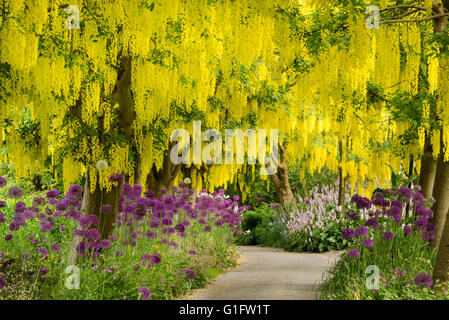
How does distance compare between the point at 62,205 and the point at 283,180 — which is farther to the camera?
the point at 283,180

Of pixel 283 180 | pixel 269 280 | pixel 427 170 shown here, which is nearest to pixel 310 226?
pixel 283 180

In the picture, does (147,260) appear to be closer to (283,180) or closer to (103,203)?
(103,203)

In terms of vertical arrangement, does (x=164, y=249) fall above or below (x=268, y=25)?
below

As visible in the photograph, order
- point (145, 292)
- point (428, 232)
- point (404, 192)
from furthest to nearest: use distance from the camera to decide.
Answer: point (404, 192), point (428, 232), point (145, 292)

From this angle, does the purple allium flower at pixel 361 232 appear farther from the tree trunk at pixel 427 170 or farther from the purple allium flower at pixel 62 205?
the purple allium flower at pixel 62 205

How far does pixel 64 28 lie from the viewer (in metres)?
6.25

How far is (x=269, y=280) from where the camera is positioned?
26.0 feet

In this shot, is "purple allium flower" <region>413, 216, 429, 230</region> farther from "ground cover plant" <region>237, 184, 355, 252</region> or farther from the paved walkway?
"ground cover plant" <region>237, 184, 355, 252</region>

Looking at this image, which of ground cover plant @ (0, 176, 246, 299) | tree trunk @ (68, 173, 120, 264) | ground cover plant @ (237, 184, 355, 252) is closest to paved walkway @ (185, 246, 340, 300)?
ground cover plant @ (0, 176, 246, 299)

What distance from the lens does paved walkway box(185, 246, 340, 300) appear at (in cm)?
666
